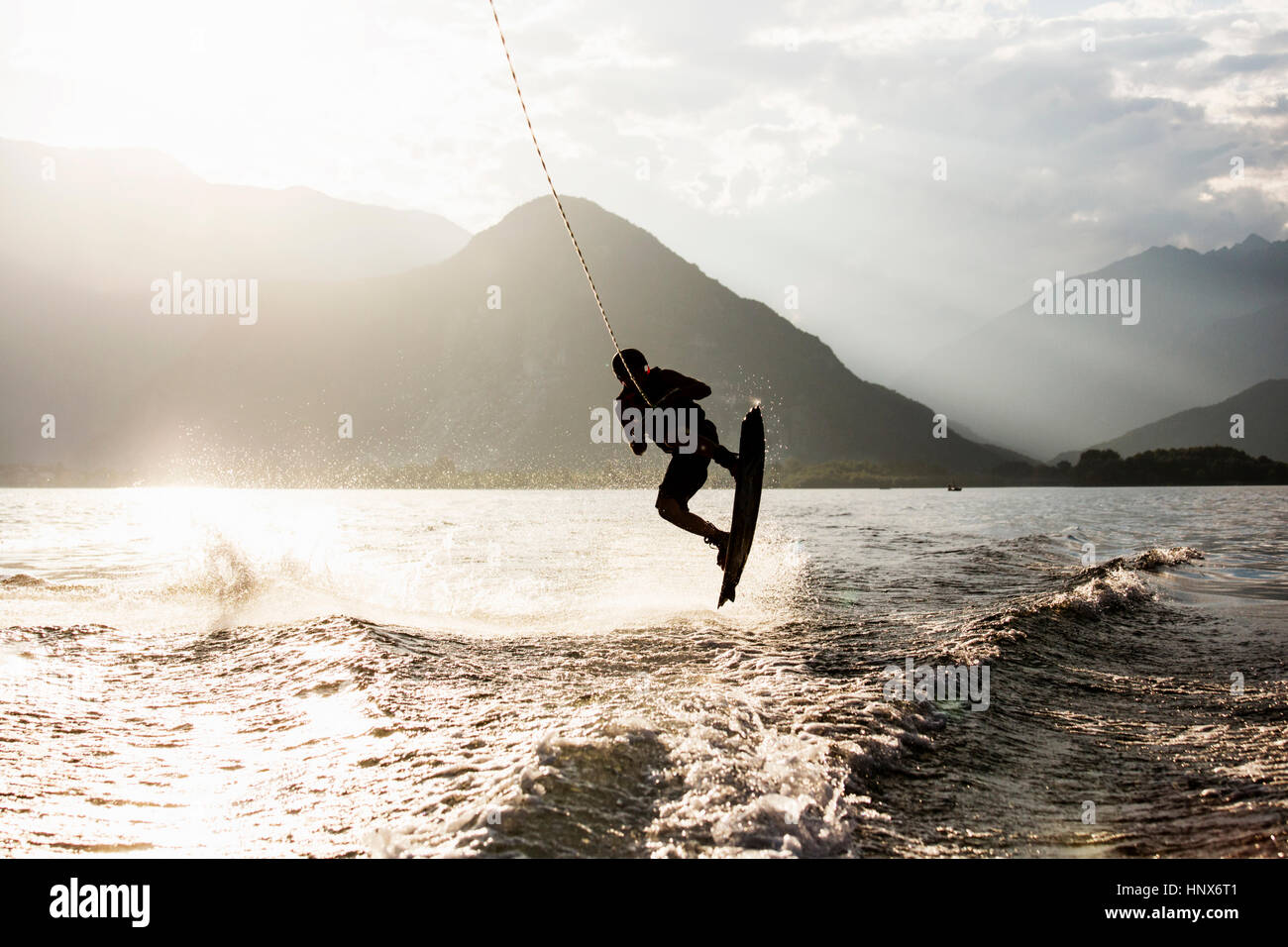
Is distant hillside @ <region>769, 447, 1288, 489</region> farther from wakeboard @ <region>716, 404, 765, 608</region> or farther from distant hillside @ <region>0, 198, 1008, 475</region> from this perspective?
wakeboard @ <region>716, 404, 765, 608</region>

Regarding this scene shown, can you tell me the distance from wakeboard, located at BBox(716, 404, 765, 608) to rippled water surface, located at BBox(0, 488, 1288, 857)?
1.05m

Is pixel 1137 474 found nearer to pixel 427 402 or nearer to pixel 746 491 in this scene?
pixel 427 402

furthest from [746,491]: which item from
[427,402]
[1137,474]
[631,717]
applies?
[427,402]

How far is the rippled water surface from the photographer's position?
4.42m

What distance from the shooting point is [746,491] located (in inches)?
396

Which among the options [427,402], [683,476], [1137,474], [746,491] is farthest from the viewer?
[427,402]

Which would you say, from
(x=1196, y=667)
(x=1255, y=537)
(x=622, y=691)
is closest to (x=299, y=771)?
(x=622, y=691)

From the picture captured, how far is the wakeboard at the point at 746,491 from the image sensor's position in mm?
10031

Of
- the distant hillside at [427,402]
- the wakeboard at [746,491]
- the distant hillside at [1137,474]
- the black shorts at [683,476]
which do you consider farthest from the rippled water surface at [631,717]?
the distant hillside at [427,402]

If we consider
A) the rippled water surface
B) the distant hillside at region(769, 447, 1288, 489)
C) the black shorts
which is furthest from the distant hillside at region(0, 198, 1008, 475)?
the black shorts

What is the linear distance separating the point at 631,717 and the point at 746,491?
4682 mm
